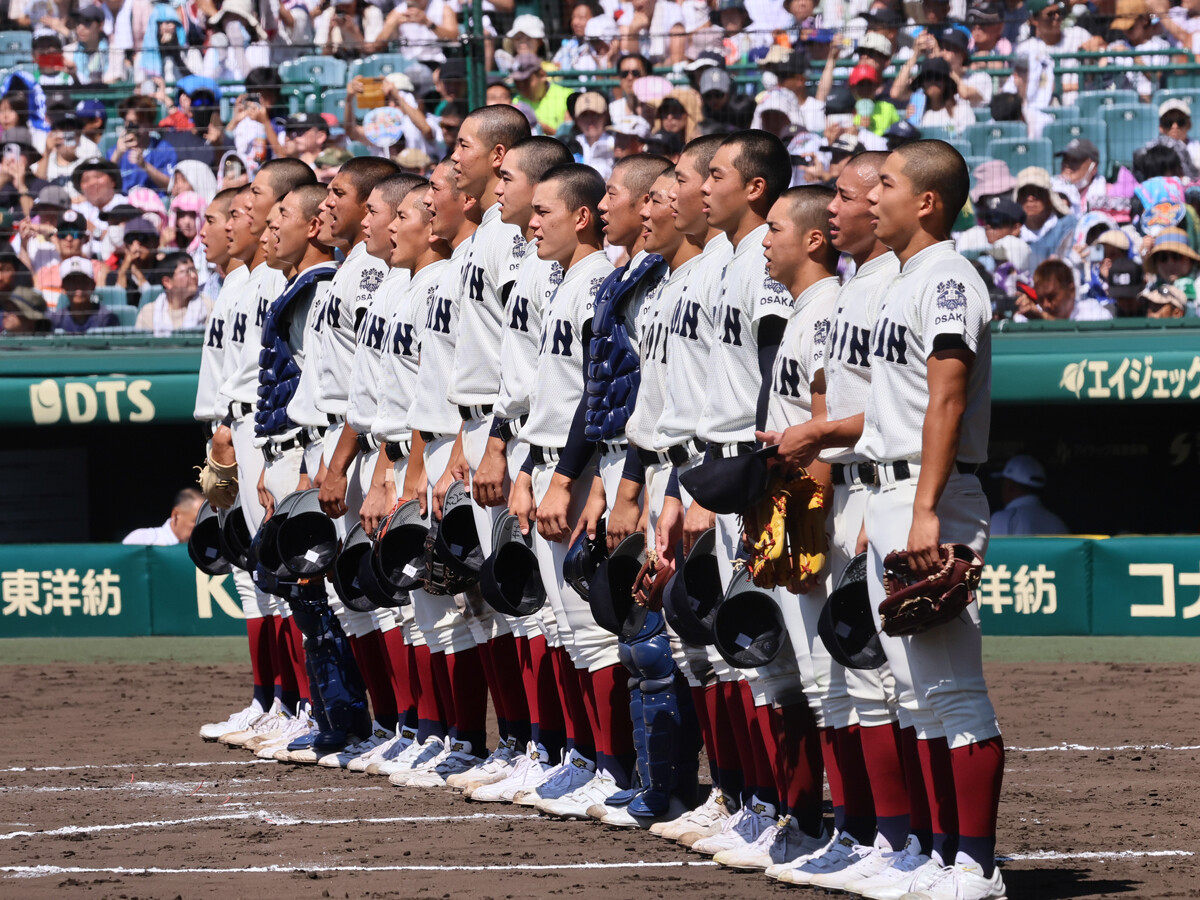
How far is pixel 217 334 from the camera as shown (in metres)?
7.91

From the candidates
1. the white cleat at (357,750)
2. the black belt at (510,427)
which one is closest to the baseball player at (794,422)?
the black belt at (510,427)

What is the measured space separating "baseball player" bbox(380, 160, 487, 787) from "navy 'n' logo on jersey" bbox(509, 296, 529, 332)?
34 centimetres

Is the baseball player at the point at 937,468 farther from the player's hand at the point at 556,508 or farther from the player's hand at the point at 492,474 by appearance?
the player's hand at the point at 492,474

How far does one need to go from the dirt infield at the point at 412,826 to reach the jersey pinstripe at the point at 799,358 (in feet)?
4.13

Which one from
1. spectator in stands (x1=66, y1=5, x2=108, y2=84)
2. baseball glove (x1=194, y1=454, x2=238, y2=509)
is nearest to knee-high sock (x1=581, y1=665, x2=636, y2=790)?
baseball glove (x1=194, y1=454, x2=238, y2=509)

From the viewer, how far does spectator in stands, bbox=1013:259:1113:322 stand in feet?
33.8

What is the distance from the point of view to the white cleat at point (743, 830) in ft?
16.3

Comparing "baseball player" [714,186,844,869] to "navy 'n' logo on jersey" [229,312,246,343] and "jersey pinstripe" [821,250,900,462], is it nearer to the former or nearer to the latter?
"jersey pinstripe" [821,250,900,462]

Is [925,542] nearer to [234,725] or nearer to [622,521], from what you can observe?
[622,521]

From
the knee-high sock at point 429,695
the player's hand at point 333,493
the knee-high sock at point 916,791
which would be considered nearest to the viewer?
the knee-high sock at point 916,791

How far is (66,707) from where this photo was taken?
891 centimetres

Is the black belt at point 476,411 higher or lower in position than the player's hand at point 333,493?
higher

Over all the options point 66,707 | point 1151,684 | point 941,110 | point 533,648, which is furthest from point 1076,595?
point 66,707

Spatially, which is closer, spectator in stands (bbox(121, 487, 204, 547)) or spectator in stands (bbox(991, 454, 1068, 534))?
spectator in stands (bbox(991, 454, 1068, 534))
